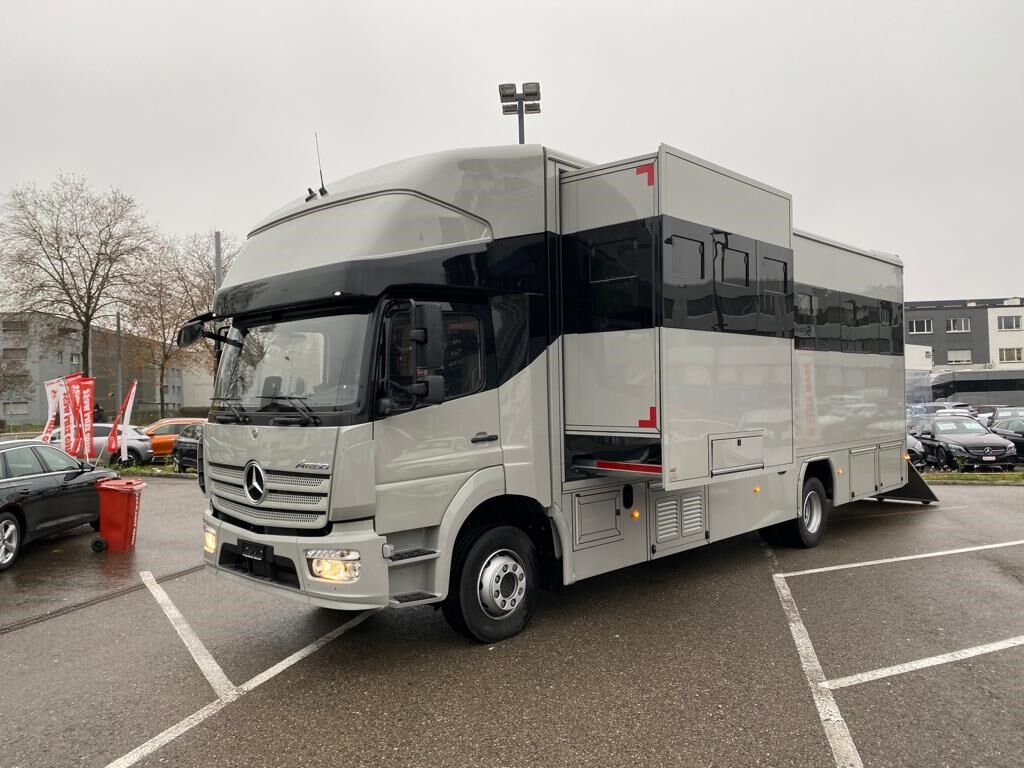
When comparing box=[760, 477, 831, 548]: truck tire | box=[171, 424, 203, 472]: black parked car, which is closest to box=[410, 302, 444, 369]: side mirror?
box=[760, 477, 831, 548]: truck tire

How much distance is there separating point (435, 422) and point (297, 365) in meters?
1.00

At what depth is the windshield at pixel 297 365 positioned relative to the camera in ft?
14.4

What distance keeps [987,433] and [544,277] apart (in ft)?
57.0

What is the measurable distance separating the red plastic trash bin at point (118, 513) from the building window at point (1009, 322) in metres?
75.1

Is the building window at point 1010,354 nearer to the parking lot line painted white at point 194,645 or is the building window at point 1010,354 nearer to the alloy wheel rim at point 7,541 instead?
the parking lot line painted white at point 194,645

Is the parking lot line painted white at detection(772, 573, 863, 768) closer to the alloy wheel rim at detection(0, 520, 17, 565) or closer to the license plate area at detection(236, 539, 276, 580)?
the license plate area at detection(236, 539, 276, 580)

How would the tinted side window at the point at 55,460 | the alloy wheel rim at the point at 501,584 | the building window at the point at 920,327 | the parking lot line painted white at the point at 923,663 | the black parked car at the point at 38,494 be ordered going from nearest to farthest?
the parking lot line painted white at the point at 923,663 → the alloy wheel rim at the point at 501,584 → the black parked car at the point at 38,494 → the tinted side window at the point at 55,460 → the building window at the point at 920,327

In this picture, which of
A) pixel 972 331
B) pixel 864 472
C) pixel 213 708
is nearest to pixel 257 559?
pixel 213 708

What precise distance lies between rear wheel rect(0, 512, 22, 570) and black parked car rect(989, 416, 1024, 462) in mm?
21479

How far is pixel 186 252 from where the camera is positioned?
35.5m

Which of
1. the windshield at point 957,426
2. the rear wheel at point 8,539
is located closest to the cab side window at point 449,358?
the rear wheel at point 8,539

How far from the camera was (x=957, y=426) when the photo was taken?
1830 cm

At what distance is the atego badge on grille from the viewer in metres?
→ 4.61

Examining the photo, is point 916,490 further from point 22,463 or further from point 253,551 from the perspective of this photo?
point 22,463
